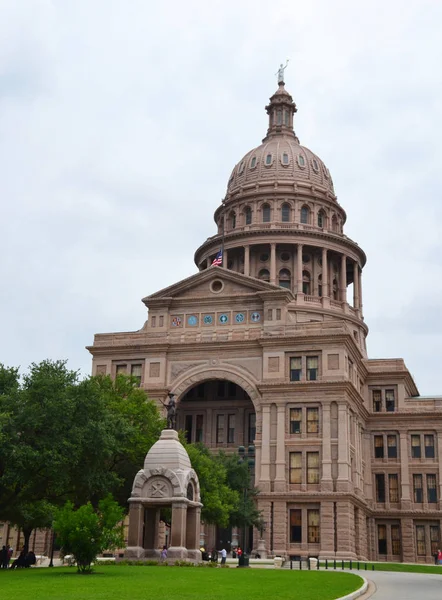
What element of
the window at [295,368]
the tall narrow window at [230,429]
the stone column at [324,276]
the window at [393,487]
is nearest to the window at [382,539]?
the window at [393,487]

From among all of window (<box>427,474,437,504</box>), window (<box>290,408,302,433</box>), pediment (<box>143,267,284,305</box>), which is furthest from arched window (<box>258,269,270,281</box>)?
Result: window (<box>427,474,437,504</box>)

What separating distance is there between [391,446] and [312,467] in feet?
49.1

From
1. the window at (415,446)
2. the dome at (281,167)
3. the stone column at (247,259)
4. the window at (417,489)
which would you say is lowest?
the window at (417,489)

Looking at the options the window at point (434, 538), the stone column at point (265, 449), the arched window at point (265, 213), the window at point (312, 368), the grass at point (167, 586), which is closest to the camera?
the grass at point (167, 586)

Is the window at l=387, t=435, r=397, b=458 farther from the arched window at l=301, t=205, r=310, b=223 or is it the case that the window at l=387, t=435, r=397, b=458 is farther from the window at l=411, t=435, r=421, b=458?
the arched window at l=301, t=205, r=310, b=223

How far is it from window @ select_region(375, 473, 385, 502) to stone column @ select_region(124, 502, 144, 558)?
41.9 m

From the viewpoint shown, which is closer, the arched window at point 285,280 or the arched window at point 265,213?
the arched window at point 285,280

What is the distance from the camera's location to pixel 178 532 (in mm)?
43125

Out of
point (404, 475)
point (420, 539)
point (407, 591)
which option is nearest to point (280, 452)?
point (404, 475)

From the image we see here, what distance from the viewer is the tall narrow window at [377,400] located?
3302 inches

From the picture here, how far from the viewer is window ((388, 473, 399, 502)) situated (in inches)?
3159

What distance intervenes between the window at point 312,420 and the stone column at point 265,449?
360 centimetres

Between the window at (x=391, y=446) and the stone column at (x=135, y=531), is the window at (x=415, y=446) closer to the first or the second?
the window at (x=391, y=446)

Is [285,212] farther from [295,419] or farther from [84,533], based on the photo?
[84,533]
